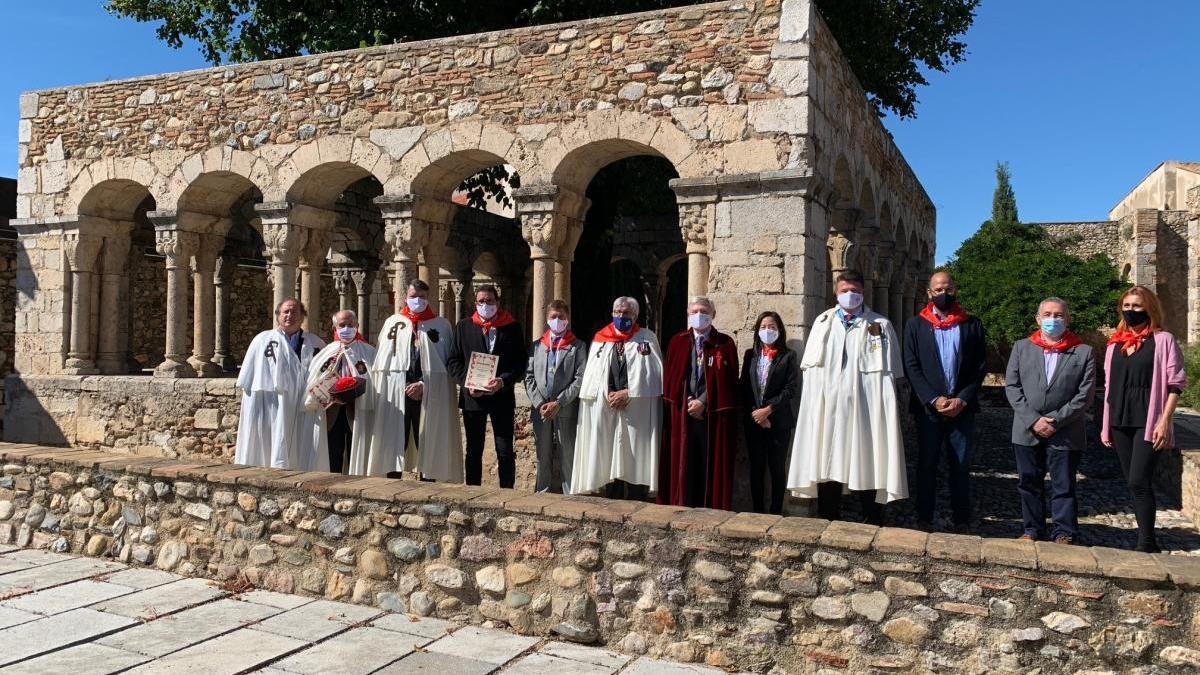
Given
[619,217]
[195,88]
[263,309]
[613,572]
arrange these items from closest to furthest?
[613,572] → [195,88] → [619,217] → [263,309]

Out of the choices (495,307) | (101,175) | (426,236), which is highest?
(101,175)

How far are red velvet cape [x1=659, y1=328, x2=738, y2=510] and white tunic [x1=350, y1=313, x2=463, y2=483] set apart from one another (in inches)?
68.2

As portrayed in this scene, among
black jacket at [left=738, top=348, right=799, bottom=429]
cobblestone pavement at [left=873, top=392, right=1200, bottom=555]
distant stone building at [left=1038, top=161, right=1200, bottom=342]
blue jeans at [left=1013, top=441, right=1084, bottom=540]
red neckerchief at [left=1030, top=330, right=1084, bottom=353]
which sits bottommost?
cobblestone pavement at [left=873, top=392, right=1200, bottom=555]

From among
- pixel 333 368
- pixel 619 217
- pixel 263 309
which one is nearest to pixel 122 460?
pixel 333 368

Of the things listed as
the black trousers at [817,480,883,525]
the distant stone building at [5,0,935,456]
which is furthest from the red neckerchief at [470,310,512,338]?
the black trousers at [817,480,883,525]

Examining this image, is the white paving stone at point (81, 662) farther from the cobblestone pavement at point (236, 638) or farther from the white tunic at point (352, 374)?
the white tunic at point (352, 374)

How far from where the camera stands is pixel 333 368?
6523 millimetres

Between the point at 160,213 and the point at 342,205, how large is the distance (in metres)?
3.57

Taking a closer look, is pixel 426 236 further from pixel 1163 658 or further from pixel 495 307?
pixel 1163 658

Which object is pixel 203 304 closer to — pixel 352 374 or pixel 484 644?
pixel 352 374

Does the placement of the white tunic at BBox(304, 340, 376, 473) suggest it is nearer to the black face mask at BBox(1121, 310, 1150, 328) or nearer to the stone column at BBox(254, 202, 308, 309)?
the stone column at BBox(254, 202, 308, 309)

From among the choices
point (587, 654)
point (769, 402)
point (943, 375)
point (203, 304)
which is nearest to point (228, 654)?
point (587, 654)

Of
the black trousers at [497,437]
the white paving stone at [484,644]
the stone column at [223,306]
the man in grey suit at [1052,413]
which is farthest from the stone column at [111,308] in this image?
the man in grey suit at [1052,413]

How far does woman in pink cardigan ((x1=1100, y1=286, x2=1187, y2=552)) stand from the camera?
498 centimetres
